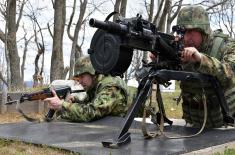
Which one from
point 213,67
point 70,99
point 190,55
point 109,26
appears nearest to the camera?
point 109,26

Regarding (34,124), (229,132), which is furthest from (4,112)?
(229,132)

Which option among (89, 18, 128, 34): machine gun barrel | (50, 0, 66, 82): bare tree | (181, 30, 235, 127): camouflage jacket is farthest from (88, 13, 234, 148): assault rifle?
(50, 0, 66, 82): bare tree

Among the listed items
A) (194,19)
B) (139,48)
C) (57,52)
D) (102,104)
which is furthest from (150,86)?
(57,52)

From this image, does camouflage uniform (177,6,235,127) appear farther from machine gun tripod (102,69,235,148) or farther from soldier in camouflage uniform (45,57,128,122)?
soldier in camouflage uniform (45,57,128,122)

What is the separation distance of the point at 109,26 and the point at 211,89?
1.29 m

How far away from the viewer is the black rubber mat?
362 centimetres

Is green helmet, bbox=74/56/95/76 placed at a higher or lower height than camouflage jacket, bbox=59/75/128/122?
higher

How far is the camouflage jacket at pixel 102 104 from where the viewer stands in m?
5.34

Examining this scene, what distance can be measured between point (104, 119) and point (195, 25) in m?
1.61

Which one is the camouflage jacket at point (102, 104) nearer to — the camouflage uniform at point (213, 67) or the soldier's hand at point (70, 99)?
the soldier's hand at point (70, 99)

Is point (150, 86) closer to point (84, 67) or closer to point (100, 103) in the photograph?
point (100, 103)

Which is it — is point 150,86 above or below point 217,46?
below

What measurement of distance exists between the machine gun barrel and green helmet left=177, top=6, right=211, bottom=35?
0.89m

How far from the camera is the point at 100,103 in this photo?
5.34m
